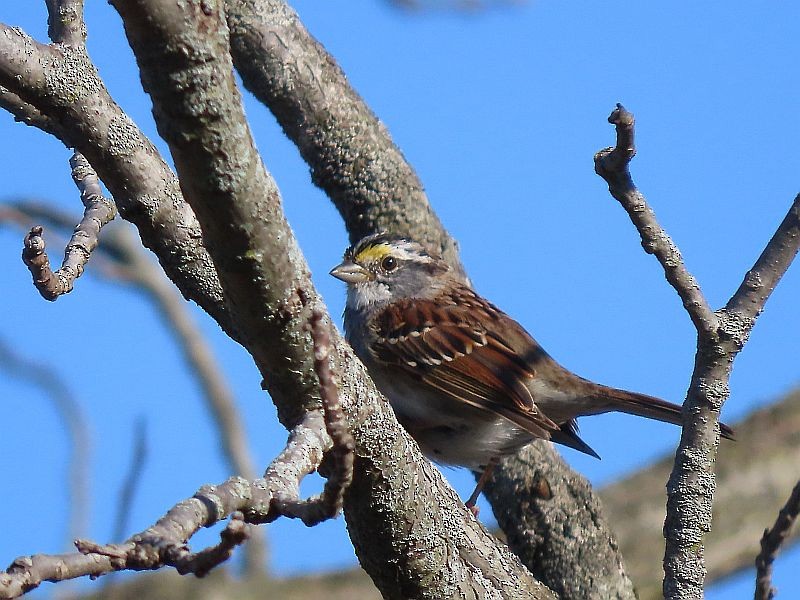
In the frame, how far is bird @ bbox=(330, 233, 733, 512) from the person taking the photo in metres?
4.89

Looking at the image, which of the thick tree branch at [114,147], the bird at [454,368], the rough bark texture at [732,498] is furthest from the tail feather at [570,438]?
the thick tree branch at [114,147]

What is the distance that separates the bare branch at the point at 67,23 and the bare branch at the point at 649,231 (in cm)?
134

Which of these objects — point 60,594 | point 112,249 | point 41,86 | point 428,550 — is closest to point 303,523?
point 428,550

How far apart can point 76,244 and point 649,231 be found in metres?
1.50

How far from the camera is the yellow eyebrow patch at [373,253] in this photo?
515 cm

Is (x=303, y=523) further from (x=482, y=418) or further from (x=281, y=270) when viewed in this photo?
(x=482, y=418)

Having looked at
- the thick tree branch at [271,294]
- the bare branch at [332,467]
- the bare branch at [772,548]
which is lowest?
Result: the bare branch at [332,467]

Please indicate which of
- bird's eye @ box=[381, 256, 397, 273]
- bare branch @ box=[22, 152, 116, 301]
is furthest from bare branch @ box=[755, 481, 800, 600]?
bird's eye @ box=[381, 256, 397, 273]

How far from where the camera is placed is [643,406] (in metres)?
4.88

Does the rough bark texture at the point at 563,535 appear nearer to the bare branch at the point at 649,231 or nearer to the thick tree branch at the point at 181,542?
the bare branch at the point at 649,231

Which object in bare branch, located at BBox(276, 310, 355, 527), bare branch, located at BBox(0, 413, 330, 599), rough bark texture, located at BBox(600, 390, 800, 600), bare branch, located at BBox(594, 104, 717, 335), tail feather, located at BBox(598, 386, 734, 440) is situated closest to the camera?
bare branch, located at BBox(0, 413, 330, 599)

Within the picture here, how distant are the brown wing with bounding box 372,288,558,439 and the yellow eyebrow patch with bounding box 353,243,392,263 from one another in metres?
0.30

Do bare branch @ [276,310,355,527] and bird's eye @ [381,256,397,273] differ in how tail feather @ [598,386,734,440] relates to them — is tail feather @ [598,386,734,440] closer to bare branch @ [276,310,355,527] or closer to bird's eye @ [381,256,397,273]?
bird's eye @ [381,256,397,273]

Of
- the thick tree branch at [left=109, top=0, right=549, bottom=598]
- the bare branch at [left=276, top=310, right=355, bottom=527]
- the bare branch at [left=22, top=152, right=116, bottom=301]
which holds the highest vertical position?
the bare branch at [left=22, top=152, right=116, bottom=301]
